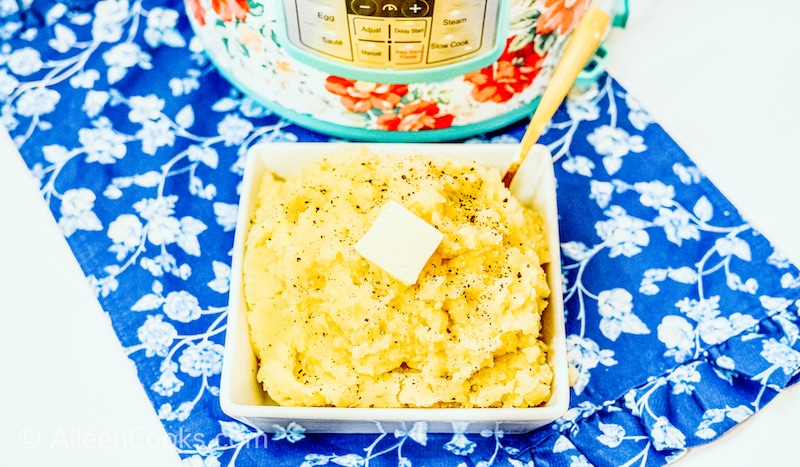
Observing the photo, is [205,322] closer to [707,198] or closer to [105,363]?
[105,363]

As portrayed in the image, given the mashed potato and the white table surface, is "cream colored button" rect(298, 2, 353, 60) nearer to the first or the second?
the mashed potato

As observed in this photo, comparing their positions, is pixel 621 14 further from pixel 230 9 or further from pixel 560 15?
pixel 230 9

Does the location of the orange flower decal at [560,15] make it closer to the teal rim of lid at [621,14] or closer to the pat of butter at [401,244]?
the teal rim of lid at [621,14]

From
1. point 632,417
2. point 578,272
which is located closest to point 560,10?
point 578,272

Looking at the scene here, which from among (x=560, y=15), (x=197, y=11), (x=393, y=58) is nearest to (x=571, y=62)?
(x=560, y=15)

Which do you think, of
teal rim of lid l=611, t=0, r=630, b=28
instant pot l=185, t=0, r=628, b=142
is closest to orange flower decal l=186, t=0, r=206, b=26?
instant pot l=185, t=0, r=628, b=142

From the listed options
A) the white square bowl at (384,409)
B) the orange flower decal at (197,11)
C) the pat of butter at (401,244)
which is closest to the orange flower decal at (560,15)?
the white square bowl at (384,409)
